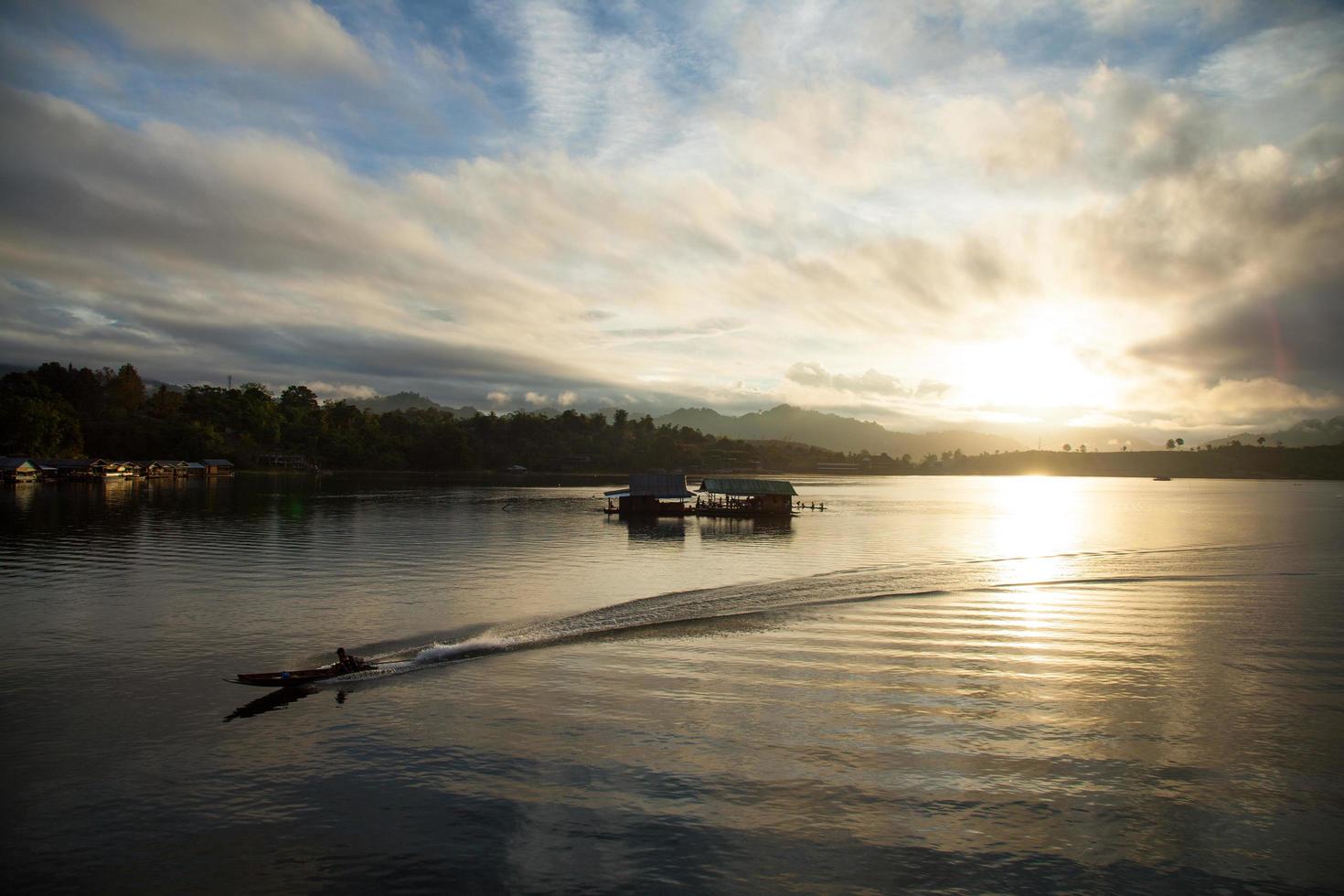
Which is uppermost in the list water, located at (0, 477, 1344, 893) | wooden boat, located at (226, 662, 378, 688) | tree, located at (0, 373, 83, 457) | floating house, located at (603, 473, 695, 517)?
tree, located at (0, 373, 83, 457)

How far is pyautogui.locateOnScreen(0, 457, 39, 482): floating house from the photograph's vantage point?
124 meters

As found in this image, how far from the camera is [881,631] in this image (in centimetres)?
3000

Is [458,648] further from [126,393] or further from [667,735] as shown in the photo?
[126,393]

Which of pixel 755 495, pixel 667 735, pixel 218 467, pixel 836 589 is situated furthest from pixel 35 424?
pixel 667 735

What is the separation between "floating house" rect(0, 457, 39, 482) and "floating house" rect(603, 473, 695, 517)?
105m

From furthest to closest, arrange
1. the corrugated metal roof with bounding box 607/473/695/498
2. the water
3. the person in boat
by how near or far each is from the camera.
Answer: the corrugated metal roof with bounding box 607/473/695/498 < the person in boat < the water

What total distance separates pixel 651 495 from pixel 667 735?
236 feet

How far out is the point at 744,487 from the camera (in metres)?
93.5

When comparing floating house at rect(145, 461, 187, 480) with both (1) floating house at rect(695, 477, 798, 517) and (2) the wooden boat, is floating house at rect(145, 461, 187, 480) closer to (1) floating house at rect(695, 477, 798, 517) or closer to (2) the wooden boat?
(1) floating house at rect(695, 477, 798, 517)

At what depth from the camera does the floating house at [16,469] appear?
406 ft

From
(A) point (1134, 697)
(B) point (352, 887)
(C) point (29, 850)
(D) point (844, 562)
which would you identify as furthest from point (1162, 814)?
(D) point (844, 562)

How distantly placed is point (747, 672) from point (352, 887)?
13713mm

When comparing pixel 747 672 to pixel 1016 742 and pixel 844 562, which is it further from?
pixel 844 562

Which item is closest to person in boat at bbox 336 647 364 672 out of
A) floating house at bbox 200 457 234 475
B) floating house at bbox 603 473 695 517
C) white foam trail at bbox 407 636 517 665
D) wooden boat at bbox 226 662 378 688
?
wooden boat at bbox 226 662 378 688
